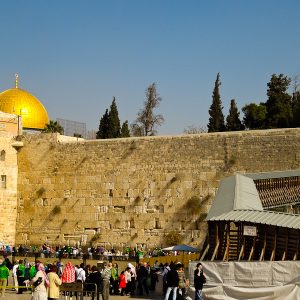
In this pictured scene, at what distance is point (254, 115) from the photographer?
38812 millimetres

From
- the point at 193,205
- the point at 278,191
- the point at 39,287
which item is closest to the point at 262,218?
the point at 278,191

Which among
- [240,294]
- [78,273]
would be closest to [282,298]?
[240,294]

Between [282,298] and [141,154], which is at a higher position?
[141,154]

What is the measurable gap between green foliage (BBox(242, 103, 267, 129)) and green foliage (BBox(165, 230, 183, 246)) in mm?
12612

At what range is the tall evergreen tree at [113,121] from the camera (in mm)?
35978

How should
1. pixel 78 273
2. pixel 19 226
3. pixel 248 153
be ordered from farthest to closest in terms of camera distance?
pixel 19 226 < pixel 248 153 < pixel 78 273

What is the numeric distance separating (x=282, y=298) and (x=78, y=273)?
504cm

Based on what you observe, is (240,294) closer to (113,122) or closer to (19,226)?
(19,226)

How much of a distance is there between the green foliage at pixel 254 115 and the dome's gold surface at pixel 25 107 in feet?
34.7

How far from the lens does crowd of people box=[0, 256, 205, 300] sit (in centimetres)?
1224

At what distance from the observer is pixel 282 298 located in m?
14.1

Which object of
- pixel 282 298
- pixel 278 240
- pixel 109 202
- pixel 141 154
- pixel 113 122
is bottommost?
pixel 282 298

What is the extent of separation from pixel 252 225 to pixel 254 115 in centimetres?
2431

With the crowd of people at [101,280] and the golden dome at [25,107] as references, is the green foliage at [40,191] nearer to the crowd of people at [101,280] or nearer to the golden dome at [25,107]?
the crowd of people at [101,280]
